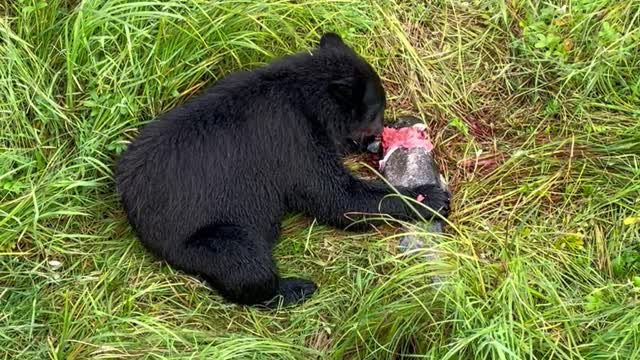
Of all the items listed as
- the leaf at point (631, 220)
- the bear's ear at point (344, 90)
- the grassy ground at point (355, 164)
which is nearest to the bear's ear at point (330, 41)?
the bear's ear at point (344, 90)

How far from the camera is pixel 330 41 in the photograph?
449 centimetres

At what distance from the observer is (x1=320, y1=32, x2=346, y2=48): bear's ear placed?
4.48 metres

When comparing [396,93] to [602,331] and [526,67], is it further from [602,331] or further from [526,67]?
[602,331]

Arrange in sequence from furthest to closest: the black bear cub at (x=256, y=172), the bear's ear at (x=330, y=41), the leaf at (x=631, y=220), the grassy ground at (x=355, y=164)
A: the bear's ear at (x=330, y=41) → the leaf at (x=631, y=220) → the black bear cub at (x=256, y=172) → the grassy ground at (x=355, y=164)

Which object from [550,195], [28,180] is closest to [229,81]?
[28,180]

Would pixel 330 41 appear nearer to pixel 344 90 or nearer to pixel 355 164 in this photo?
pixel 344 90

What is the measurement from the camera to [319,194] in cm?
439

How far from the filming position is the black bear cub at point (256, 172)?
4125 mm

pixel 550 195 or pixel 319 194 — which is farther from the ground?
pixel 319 194

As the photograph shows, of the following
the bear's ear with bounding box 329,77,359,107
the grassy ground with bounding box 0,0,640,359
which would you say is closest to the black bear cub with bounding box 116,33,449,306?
the bear's ear with bounding box 329,77,359,107

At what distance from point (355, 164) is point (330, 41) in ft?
2.45

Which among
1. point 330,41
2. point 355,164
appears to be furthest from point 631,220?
point 330,41

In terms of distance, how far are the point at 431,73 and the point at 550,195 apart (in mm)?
1054

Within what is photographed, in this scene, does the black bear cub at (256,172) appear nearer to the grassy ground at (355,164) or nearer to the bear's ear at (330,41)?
the bear's ear at (330,41)
